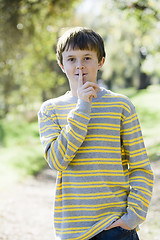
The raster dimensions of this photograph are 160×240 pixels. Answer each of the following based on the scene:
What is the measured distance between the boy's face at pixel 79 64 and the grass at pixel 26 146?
21.8 ft

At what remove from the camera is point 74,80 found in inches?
79.3

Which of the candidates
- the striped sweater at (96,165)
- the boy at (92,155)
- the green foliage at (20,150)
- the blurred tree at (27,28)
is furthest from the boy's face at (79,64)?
the green foliage at (20,150)

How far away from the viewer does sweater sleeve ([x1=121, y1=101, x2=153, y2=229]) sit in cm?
194

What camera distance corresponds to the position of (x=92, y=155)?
6.32ft

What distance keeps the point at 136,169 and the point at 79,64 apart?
674 mm

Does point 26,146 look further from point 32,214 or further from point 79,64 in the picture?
point 79,64

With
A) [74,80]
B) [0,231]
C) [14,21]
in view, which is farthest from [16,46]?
[74,80]

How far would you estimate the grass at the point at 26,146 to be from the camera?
Result: 9552 millimetres

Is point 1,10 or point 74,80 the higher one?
point 1,10

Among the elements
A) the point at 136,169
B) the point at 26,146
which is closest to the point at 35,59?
the point at 26,146

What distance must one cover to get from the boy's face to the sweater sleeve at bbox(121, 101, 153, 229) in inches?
12.3

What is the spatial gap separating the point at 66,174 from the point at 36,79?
10841 mm

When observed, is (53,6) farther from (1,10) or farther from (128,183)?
(128,183)

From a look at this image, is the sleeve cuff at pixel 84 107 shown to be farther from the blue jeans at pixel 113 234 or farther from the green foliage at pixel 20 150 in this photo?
the green foliage at pixel 20 150
